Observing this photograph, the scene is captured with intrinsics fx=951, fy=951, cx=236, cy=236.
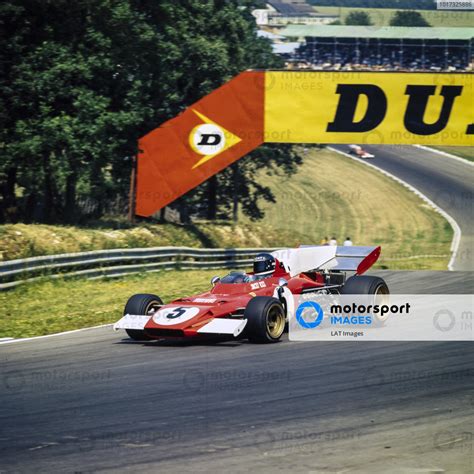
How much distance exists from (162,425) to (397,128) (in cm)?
1913

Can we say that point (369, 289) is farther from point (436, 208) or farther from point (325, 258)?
point (436, 208)

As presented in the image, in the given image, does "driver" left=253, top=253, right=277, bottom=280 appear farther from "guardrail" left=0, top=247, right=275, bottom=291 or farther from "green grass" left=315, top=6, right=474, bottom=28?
"green grass" left=315, top=6, right=474, bottom=28

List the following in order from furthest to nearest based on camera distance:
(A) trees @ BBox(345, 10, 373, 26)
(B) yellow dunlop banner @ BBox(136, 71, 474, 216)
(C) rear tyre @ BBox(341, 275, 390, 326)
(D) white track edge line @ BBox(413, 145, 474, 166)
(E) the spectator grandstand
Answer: (A) trees @ BBox(345, 10, 373, 26) < (E) the spectator grandstand < (D) white track edge line @ BBox(413, 145, 474, 166) < (B) yellow dunlop banner @ BBox(136, 71, 474, 216) < (C) rear tyre @ BBox(341, 275, 390, 326)

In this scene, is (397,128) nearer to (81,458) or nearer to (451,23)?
(81,458)

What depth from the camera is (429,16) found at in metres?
102

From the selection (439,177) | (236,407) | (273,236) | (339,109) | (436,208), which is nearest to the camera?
(236,407)

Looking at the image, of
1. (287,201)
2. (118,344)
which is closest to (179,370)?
(118,344)

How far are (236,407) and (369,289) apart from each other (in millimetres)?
6160

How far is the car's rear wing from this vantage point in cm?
1505

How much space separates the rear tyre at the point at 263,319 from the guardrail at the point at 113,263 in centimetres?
712

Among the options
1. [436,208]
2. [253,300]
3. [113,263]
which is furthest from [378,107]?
[436,208]

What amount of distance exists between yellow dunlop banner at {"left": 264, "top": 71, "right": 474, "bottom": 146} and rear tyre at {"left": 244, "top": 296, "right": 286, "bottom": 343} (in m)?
13.5

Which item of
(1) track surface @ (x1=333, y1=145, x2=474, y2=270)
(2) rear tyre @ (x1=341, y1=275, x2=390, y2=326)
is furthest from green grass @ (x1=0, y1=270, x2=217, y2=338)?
(1) track surface @ (x1=333, y1=145, x2=474, y2=270)

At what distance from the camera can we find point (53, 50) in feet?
83.2
